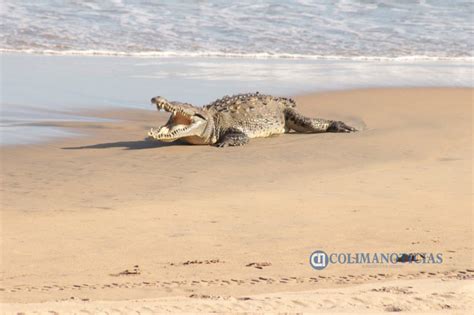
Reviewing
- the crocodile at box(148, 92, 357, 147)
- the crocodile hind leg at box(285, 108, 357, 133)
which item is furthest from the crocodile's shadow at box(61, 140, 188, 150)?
the crocodile hind leg at box(285, 108, 357, 133)

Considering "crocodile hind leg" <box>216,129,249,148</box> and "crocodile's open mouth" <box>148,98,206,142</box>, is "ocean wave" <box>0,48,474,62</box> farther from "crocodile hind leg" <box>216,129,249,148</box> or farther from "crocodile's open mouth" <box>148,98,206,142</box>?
"crocodile's open mouth" <box>148,98,206,142</box>

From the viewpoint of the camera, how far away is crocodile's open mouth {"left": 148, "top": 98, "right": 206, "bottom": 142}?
32.5 feet

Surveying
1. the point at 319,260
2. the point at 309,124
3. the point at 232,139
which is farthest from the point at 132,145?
the point at 319,260

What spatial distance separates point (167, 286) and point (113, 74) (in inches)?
393

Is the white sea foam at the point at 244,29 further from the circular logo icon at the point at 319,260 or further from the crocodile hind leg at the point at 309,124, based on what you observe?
the circular logo icon at the point at 319,260

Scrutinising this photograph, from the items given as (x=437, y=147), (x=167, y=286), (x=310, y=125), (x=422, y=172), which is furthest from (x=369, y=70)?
(x=167, y=286)

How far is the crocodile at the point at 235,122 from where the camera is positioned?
10266mm

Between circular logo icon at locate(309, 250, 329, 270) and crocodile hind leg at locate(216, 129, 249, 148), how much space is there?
14.8ft

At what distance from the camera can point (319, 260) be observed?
226 inches

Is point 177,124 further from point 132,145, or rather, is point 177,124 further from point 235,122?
point 235,122

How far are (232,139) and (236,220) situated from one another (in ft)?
12.3

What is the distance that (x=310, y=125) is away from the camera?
1132 cm

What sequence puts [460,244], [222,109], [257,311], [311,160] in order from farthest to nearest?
1. [222,109]
2. [311,160]
3. [460,244]
4. [257,311]

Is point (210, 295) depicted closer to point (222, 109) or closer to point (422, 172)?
point (422, 172)
